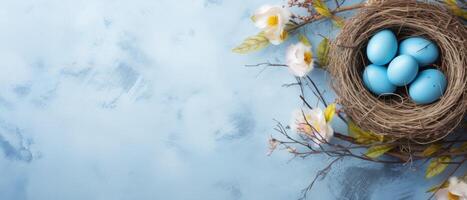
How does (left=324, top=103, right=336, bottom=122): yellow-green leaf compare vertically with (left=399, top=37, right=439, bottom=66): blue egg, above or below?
below

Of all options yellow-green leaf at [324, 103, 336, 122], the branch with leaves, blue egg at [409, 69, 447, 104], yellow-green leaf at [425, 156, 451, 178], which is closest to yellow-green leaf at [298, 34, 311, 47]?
the branch with leaves

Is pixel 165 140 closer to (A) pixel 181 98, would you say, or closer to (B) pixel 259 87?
(A) pixel 181 98

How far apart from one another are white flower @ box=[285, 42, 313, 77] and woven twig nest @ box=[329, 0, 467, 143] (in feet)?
0.20

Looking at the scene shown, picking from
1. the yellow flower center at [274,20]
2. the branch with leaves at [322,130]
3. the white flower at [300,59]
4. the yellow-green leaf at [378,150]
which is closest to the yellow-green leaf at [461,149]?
the branch with leaves at [322,130]

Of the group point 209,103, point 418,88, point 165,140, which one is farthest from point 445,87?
point 165,140

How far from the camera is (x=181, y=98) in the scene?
1.58 m

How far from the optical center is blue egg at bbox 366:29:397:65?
53.9 inches

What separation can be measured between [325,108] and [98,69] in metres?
0.55

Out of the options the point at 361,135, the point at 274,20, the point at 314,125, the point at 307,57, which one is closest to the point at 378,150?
the point at 361,135

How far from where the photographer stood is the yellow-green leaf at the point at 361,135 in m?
1.46

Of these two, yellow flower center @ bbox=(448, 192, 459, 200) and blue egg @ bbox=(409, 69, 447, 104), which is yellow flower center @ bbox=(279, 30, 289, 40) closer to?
blue egg @ bbox=(409, 69, 447, 104)

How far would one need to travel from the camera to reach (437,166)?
57.0 inches

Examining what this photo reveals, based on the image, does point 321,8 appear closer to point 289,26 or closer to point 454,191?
point 289,26

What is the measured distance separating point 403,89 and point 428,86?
9 centimetres
